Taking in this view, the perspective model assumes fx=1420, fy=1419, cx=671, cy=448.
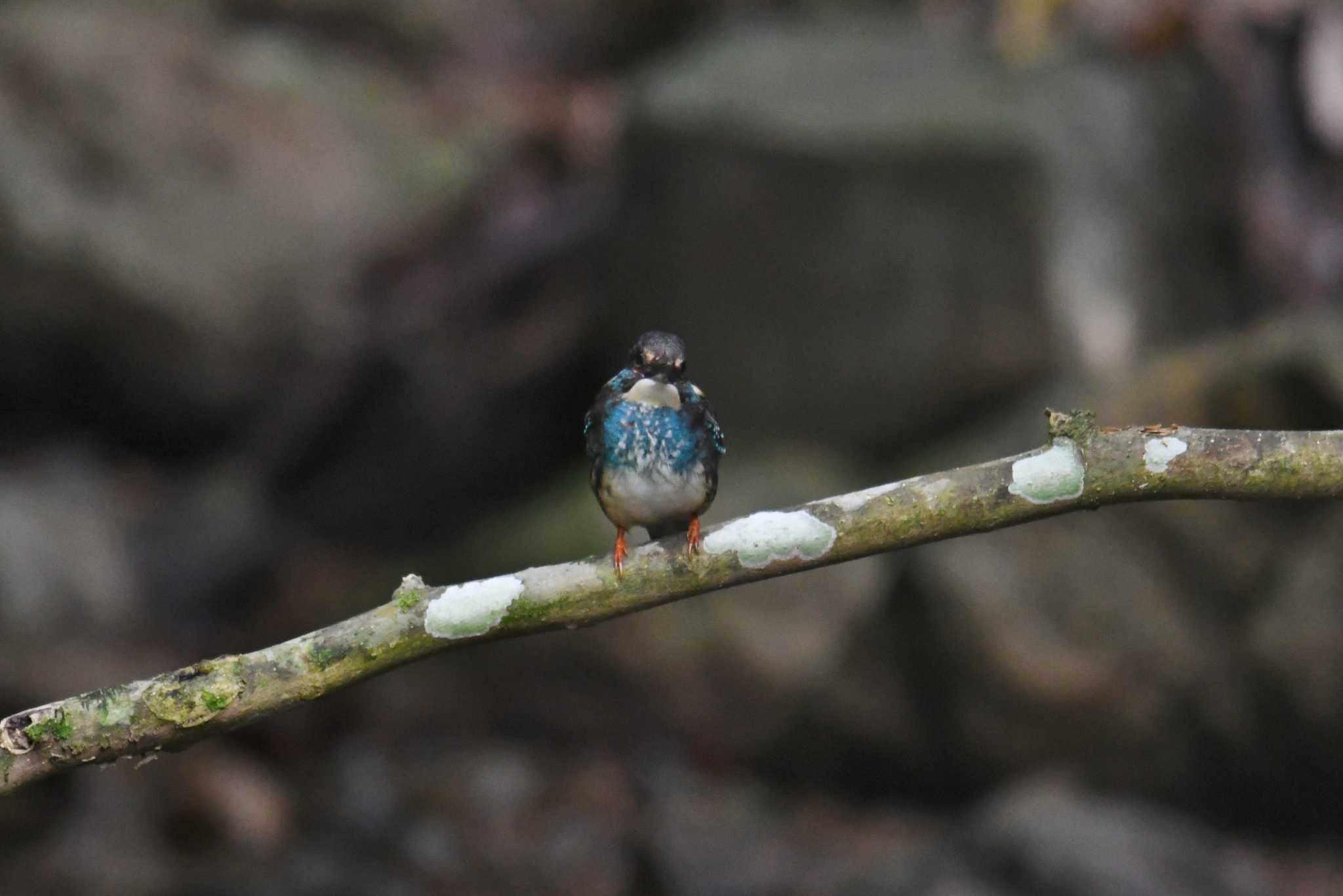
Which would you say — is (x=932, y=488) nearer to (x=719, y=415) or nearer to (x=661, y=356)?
(x=661, y=356)

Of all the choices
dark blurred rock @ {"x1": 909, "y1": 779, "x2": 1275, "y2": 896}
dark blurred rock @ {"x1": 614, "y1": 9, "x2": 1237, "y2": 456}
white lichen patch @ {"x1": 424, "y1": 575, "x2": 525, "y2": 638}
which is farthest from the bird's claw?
dark blurred rock @ {"x1": 614, "y1": 9, "x2": 1237, "y2": 456}

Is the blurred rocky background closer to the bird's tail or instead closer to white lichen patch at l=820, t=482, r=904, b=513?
the bird's tail

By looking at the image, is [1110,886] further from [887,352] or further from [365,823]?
[365,823]

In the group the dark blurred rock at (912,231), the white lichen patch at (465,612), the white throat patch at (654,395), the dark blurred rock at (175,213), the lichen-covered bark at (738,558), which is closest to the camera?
the lichen-covered bark at (738,558)

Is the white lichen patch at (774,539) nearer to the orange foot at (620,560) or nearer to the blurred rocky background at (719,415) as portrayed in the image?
Result: the orange foot at (620,560)

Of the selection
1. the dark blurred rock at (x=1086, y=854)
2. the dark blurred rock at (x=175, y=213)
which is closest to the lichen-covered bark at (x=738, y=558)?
the dark blurred rock at (x=1086, y=854)
